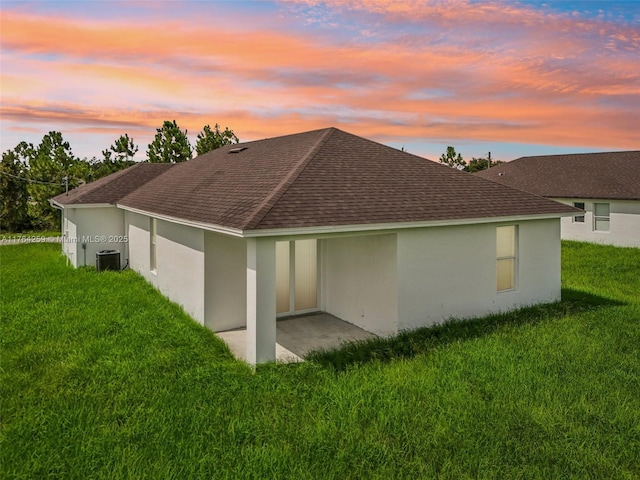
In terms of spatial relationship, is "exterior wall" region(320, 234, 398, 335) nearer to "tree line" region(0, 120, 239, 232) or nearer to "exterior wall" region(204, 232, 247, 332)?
"exterior wall" region(204, 232, 247, 332)

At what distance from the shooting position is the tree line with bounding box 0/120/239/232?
33281 millimetres

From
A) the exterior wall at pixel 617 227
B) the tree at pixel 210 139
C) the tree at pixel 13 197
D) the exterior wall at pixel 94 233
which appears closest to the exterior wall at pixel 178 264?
the exterior wall at pixel 94 233

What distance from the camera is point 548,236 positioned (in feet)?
37.8

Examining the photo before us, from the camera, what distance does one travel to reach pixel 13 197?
113ft

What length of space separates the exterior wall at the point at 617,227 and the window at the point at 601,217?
0.64 feet

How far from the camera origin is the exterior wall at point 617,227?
22.1 meters

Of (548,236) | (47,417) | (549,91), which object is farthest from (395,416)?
(549,91)

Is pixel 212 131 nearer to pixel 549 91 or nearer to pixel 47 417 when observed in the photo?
pixel 549 91

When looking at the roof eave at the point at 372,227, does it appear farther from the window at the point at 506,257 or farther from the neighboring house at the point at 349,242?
the window at the point at 506,257

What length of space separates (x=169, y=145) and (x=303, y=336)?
119ft

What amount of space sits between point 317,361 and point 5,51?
10684 millimetres

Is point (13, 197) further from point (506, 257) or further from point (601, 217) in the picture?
point (601, 217)

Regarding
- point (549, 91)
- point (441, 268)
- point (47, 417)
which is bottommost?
point (47, 417)

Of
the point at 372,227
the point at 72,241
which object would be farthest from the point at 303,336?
the point at 72,241
